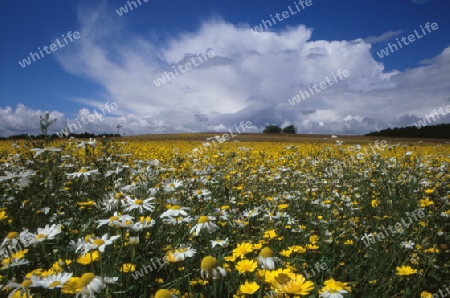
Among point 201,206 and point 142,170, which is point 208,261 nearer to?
point 201,206

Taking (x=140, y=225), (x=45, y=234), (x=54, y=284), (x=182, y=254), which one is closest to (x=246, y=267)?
(x=182, y=254)

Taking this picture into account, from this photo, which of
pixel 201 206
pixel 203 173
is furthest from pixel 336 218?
pixel 203 173

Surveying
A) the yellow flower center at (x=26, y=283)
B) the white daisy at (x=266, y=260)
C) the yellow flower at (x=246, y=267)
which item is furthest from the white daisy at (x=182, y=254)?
A: the yellow flower center at (x=26, y=283)

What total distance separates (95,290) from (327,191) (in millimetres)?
4262

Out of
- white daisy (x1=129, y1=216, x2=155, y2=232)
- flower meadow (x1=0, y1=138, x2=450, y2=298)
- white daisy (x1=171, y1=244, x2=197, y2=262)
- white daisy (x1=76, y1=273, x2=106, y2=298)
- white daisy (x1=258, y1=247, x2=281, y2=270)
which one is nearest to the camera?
white daisy (x1=76, y1=273, x2=106, y2=298)

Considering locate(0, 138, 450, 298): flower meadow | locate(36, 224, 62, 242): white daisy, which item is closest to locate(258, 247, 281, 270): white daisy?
locate(0, 138, 450, 298): flower meadow

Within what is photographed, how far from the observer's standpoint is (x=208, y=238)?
270cm

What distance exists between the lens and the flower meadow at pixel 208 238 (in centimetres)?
166

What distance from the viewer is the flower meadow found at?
166cm

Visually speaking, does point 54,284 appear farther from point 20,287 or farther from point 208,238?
point 208,238

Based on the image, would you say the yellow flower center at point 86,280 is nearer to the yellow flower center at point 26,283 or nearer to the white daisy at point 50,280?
the white daisy at point 50,280

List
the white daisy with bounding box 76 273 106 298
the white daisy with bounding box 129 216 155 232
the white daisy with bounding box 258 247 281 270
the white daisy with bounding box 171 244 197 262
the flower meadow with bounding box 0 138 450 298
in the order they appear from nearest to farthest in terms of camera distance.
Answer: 1. the white daisy with bounding box 76 273 106 298
2. the white daisy with bounding box 258 247 281 270
3. the flower meadow with bounding box 0 138 450 298
4. the white daisy with bounding box 129 216 155 232
5. the white daisy with bounding box 171 244 197 262

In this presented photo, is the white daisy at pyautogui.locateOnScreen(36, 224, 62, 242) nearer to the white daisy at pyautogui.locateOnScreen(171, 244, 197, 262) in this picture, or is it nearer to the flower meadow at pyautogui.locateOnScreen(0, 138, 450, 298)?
the flower meadow at pyautogui.locateOnScreen(0, 138, 450, 298)

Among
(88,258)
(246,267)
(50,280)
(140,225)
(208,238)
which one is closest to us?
(50,280)
